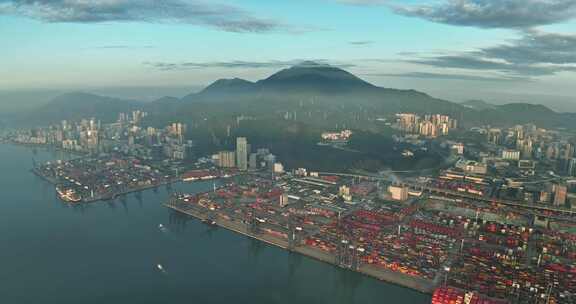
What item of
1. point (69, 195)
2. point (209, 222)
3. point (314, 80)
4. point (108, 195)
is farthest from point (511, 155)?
point (314, 80)

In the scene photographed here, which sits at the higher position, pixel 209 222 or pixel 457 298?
pixel 457 298

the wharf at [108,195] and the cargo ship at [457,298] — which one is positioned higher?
the cargo ship at [457,298]

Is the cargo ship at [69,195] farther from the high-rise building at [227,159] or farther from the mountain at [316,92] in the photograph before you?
the mountain at [316,92]

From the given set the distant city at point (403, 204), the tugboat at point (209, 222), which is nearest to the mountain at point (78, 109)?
the distant city at point (403, 204)

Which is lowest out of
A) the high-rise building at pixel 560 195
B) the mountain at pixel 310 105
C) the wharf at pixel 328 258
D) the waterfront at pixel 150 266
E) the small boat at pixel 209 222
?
the waterfront at pixel 150 266

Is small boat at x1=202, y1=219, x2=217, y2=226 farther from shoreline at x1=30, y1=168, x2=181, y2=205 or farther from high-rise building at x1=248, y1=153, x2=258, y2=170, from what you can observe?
high-rise building at x1=248, y1=153, x2=258, y2=170

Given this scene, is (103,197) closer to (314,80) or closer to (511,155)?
(511,155)

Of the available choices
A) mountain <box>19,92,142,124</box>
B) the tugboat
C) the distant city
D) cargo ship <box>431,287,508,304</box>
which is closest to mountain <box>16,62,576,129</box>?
mountain <box>19,92,142,124</box>
